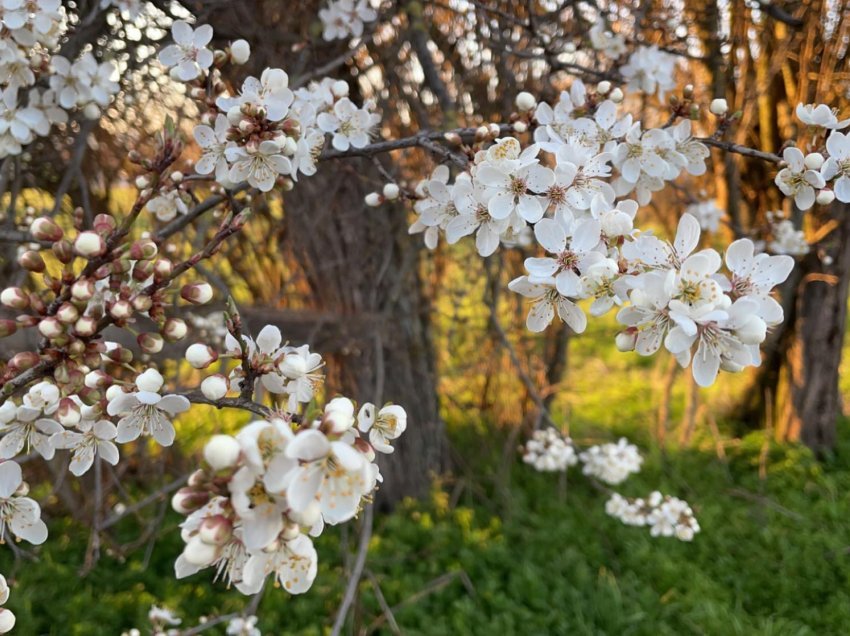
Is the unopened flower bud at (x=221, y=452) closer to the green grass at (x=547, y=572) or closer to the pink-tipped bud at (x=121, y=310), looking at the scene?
the pink-tipped bud at (x=121, y=310)

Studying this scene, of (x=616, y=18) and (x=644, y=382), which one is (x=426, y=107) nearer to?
(x=616, y=18)

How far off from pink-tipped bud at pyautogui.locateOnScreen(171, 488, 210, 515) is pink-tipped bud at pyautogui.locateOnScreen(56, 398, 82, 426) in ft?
0.85

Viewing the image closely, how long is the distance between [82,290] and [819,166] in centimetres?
128

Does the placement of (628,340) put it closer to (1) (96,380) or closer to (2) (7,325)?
(1) (96,380)

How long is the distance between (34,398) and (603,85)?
1.42 metres

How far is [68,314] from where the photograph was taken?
86 centimetres

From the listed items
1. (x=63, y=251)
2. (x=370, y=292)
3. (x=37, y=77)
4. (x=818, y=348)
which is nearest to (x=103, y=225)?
(x=63, y=251)

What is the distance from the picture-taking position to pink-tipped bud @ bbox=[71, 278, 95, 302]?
2.84 ft

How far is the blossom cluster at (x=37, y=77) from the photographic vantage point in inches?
51.5

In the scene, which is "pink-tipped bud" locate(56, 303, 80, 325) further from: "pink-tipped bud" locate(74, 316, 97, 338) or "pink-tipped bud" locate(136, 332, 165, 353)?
"pink-tipped bud" locate(136, 332, 165, 353)

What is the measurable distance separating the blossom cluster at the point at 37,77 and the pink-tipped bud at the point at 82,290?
0.75 meters

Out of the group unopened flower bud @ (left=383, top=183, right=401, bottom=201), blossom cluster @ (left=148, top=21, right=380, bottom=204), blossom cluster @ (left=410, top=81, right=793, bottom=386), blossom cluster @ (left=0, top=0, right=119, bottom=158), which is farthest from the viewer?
unopened flower bud @ (left=383, top=183, right=401, bottom=201)

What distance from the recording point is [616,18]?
8.92 feet

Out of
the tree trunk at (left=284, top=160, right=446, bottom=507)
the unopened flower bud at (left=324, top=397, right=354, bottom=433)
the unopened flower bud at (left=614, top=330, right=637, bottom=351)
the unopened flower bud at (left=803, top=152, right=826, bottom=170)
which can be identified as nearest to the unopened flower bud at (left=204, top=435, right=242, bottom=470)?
the unopened flower bud at (left=324, top=397, right=354, bottom=433)
